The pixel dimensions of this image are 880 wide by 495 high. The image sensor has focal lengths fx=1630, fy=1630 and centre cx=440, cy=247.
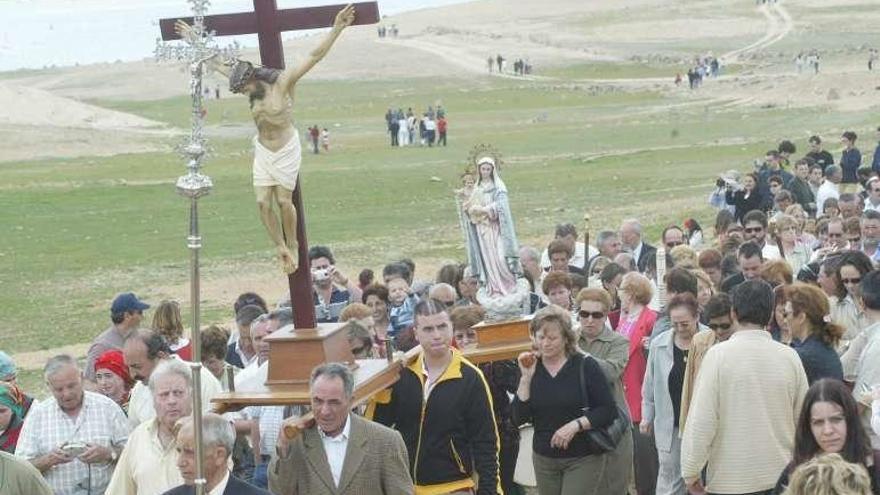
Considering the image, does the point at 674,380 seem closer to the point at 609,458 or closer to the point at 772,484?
the point at 609,458

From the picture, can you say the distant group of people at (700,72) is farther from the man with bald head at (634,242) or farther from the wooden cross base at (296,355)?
the wooden cross base at (296,355)

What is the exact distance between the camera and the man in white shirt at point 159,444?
802cm

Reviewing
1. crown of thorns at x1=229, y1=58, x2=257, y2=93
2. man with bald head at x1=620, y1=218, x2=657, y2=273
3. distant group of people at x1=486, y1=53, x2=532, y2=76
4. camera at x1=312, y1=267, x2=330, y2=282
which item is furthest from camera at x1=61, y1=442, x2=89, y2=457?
distant group of people at x1=486, y1=53, x2=532, y2=76

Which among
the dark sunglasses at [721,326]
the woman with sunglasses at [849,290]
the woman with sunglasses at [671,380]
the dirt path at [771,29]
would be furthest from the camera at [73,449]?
the dirt path at [771,29]

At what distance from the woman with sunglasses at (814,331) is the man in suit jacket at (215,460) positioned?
344cm

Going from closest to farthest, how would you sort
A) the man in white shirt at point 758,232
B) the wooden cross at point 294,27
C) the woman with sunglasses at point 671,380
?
1. the wooden cross at point 294,27
2. the woman with sunglasses at point 671,380
3. the man in white shirt at point 758,232

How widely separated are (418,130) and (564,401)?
5191cm

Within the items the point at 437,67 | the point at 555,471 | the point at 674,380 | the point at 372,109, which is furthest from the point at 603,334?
the point at 437,67

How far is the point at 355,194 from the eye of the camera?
42.3 meters

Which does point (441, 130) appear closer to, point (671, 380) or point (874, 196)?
point (874, 196)

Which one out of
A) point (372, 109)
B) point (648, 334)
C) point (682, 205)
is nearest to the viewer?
point (648, 334)

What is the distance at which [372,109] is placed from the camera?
3110 inches

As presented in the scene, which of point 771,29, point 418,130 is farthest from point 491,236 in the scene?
point 771,29

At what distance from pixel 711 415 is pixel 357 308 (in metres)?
4.05
